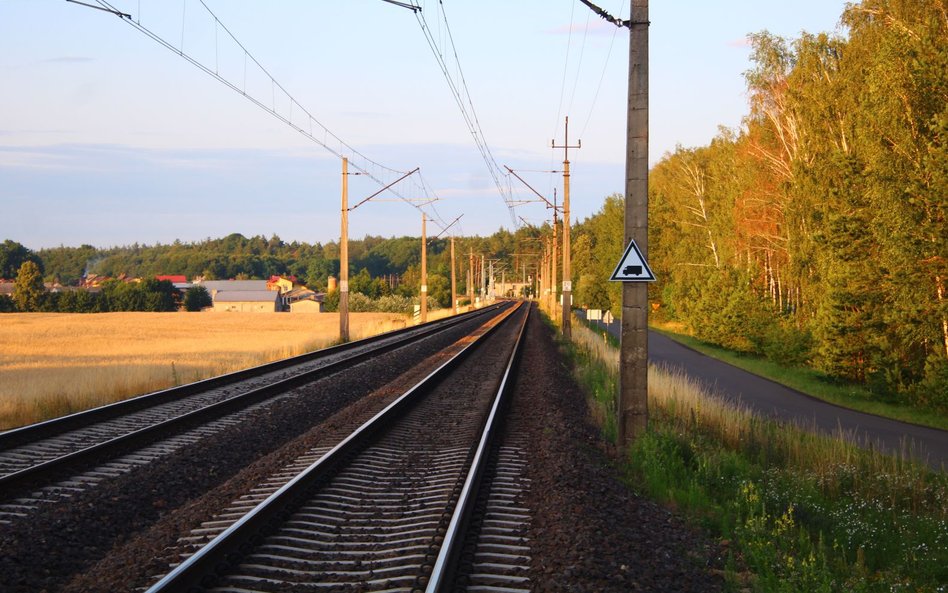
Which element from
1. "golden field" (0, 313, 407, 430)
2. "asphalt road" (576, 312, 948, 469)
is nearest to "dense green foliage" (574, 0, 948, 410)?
"asphalt road" (576, 312, 948, 469)

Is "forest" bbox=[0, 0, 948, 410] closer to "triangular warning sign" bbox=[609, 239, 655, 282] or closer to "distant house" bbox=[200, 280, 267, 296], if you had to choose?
"triangular warning sign" bbox=[609, 239, 655, 282]

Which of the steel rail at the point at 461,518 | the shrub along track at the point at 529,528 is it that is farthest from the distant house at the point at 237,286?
the shrub along track at the point at 529,528

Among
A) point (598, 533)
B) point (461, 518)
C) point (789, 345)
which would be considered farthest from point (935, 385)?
point (461, 518)

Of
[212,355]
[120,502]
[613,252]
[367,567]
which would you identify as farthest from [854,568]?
[613,252]

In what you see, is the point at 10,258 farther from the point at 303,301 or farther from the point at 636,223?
the point at 636,223

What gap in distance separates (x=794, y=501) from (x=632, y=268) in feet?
12.5

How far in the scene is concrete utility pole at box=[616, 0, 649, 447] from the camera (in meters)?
12.1

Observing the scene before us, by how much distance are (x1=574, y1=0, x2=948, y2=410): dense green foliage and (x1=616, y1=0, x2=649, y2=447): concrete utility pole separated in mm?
12251

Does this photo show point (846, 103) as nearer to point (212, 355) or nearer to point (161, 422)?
point (212, 355)

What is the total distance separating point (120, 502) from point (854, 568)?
21.3 ft

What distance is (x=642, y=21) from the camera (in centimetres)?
1212

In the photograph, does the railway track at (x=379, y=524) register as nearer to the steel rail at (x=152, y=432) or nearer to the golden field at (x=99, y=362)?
the steel rail at (x=152, y=432)

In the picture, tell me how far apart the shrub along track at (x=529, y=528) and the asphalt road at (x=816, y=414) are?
7578 mm

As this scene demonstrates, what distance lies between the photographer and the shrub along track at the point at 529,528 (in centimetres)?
593
